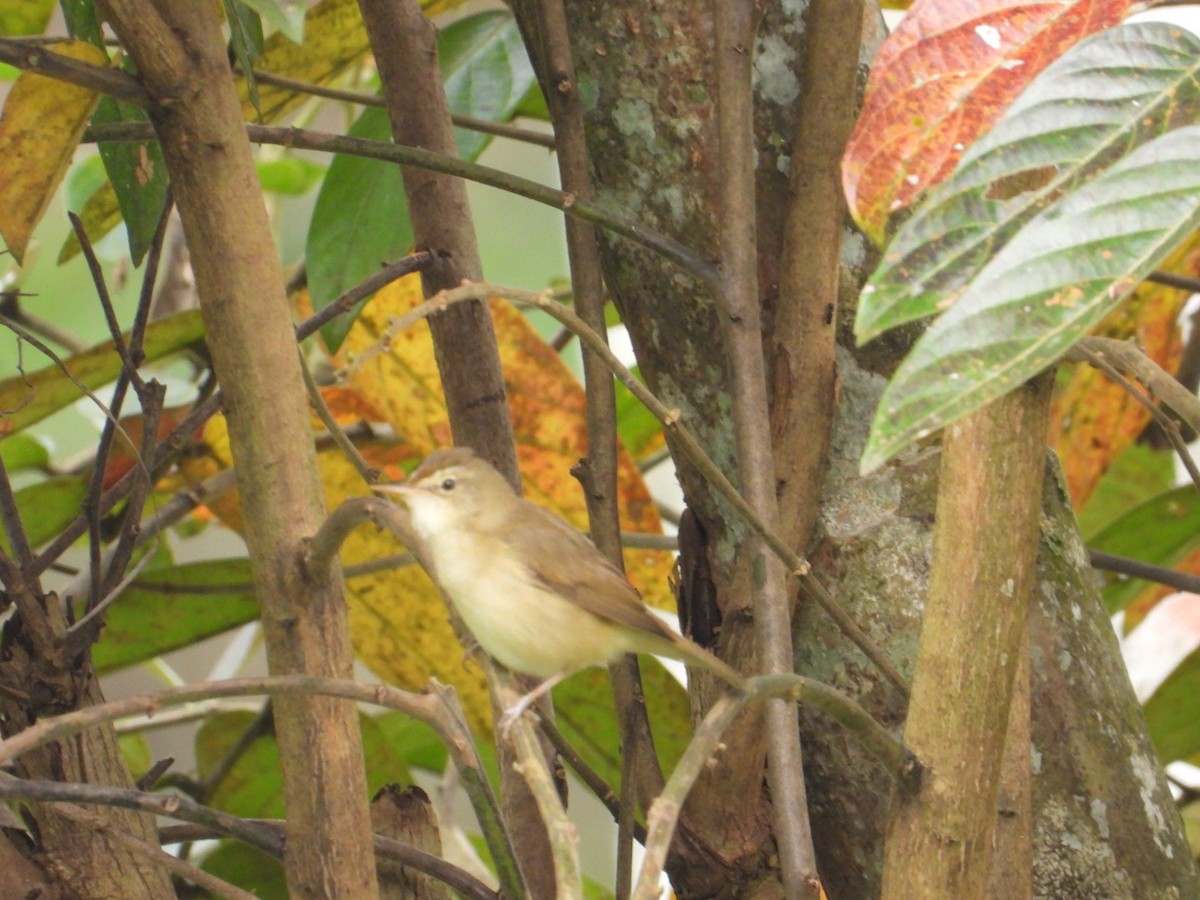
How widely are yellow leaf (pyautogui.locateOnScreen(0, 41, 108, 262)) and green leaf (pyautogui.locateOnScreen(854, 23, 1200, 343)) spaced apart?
899 millimetres

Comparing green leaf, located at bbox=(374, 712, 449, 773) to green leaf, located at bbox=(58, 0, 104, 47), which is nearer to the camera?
green leaf, located at bbox=(58, 0, 104, 47)

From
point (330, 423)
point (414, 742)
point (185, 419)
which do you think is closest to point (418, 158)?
point (330, 423)

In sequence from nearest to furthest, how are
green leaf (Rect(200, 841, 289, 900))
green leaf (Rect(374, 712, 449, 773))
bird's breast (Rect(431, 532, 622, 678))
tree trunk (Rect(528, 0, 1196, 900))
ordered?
1. tree trunk (Rect(528, 0, 1196, 900))
2. bird's breast (Rect(431, 532, 622, 678))
3. green leaf (Rect(200, 841, 289, 900))
4. green leaf (Rect(374, 712, 449, 773))

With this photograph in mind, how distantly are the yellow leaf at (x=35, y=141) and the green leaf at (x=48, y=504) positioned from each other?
0.66m

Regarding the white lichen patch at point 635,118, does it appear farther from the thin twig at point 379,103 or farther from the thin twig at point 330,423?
the thin twig at point 330,423

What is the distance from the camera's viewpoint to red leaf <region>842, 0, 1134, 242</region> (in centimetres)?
87

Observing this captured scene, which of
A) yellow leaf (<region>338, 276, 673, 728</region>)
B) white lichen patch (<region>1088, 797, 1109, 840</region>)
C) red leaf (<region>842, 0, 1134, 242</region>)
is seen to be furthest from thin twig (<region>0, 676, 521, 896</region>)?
yellow leaf (<region>338, 276, 673, 728</region>)

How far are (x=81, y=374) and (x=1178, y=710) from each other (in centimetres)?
171

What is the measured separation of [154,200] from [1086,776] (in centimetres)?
117

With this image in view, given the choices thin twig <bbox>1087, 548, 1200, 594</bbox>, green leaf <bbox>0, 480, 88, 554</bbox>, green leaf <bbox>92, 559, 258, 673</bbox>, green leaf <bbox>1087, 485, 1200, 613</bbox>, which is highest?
green leaf <bbox>0, 480, 88, 554</bbox>

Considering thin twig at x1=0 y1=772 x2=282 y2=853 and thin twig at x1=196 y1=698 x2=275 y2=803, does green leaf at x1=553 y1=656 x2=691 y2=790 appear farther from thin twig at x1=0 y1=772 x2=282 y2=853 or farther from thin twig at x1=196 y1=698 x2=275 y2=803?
thin twig at x1=0 y1=772 x2=282 y2=853

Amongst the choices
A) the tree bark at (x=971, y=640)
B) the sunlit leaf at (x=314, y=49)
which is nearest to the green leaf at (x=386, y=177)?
the sunlit leaf at (x=314, y=49)

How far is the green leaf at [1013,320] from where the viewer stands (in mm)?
656

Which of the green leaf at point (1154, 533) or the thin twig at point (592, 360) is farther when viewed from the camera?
the green leaf at point (1154, 533)
